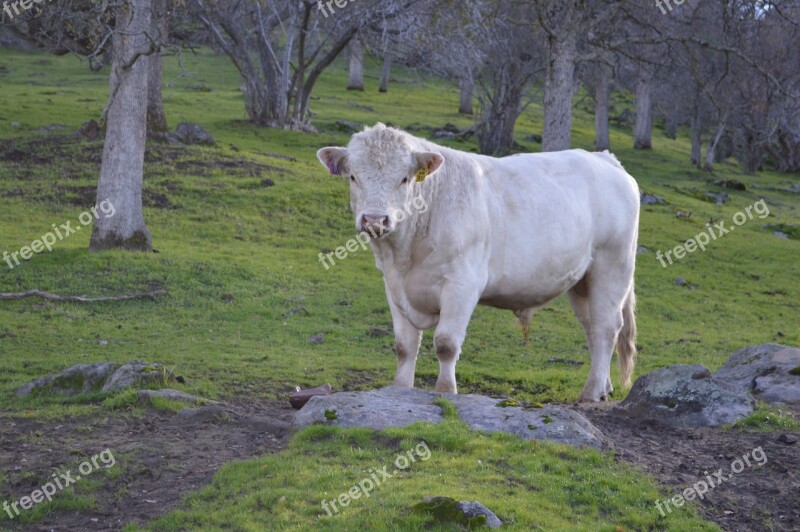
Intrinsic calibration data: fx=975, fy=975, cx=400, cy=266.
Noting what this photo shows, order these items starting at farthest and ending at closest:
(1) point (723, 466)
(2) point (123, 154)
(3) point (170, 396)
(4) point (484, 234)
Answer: (2) point (123, 154)
(3) point (170, 396)
(4) point (484, 234)
(1) point (723, 466)

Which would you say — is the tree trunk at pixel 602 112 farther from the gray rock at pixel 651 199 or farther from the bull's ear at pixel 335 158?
the bull's ear at pixel 335 158

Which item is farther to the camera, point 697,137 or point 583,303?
point 697,137

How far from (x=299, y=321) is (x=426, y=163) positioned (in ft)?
22.9

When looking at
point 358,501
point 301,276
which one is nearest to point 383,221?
point 358,501

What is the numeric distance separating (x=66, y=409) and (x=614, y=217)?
6.05 m

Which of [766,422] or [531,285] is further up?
[531,285]

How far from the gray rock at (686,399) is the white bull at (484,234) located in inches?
46.9

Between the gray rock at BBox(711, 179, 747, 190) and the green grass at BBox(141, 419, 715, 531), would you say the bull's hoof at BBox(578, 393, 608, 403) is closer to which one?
the green grass at BBox(141, 419, 715, 531)

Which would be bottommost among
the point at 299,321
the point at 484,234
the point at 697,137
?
the point at 299,321

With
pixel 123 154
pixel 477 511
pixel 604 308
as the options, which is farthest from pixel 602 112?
pixel 477 511

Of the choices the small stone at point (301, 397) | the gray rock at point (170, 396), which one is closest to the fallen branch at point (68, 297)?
the gray rock at point (170, 396)

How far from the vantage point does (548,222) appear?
9898 millimetres

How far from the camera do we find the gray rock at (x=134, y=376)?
9969 mm

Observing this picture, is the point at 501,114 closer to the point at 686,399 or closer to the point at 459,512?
the point at 686,399
